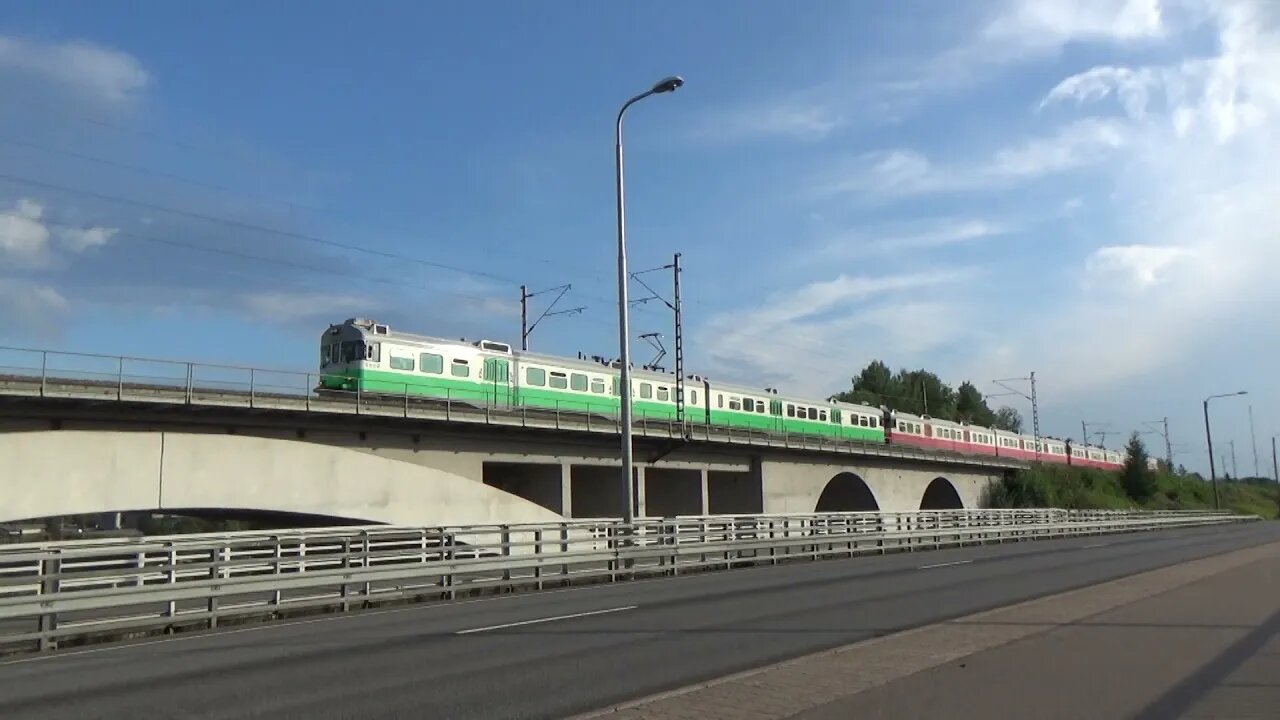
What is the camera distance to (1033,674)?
29.0 feet

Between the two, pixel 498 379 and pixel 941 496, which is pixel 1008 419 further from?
pixel 498 379

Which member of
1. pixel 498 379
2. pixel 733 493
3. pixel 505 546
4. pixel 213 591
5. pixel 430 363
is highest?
pixel 430 363

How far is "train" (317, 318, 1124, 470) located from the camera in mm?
36000

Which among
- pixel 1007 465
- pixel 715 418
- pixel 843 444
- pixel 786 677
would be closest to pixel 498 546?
pixel 786 677

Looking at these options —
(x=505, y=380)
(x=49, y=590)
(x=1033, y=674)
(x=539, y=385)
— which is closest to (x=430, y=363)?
(x=505, y=380)

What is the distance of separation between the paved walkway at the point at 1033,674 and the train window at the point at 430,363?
89.6 feet

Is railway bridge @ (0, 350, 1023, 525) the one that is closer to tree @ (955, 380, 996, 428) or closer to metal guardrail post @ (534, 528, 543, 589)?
metal guardrail post @ (534, 528, 543, 589)

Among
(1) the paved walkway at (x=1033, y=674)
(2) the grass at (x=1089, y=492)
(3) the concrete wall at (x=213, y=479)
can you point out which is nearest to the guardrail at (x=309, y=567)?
(3) the concrete wall at (x=213, y=479)

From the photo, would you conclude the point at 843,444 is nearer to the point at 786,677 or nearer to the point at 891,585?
the point at 891,585

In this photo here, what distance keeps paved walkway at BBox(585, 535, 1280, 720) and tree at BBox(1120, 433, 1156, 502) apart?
259 feet

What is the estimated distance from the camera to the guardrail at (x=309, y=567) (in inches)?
499

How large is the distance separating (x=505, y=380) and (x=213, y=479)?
15420 mm

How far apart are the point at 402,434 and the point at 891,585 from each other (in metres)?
20.8

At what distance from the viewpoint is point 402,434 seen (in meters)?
35.1
